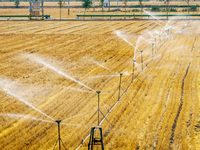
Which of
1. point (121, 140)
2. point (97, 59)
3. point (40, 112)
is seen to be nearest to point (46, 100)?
point (40, 112)

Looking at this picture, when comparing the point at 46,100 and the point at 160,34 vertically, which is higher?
the point at 160,34

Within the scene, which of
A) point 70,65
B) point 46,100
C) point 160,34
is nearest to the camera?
point 46,100

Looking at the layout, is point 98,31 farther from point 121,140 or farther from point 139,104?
point 121,140

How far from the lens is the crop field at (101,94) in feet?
46.0

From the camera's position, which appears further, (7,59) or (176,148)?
(7,59)

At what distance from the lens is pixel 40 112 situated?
16875 mm

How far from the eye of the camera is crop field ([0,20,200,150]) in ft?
46.0

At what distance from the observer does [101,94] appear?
65.0 feet

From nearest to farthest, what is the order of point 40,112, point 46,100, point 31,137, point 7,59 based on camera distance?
point 31,137 < point 40,112 < point 46,100 < point 7,59

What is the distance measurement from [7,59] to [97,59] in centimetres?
879

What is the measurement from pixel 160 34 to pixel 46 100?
31.4 metres

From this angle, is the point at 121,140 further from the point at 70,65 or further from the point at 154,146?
the point at 70,65

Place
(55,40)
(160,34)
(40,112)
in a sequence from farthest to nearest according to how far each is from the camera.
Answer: (160,34) → (55,40) → (40,112)

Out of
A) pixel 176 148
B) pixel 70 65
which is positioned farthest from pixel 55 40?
pixel 176 148
